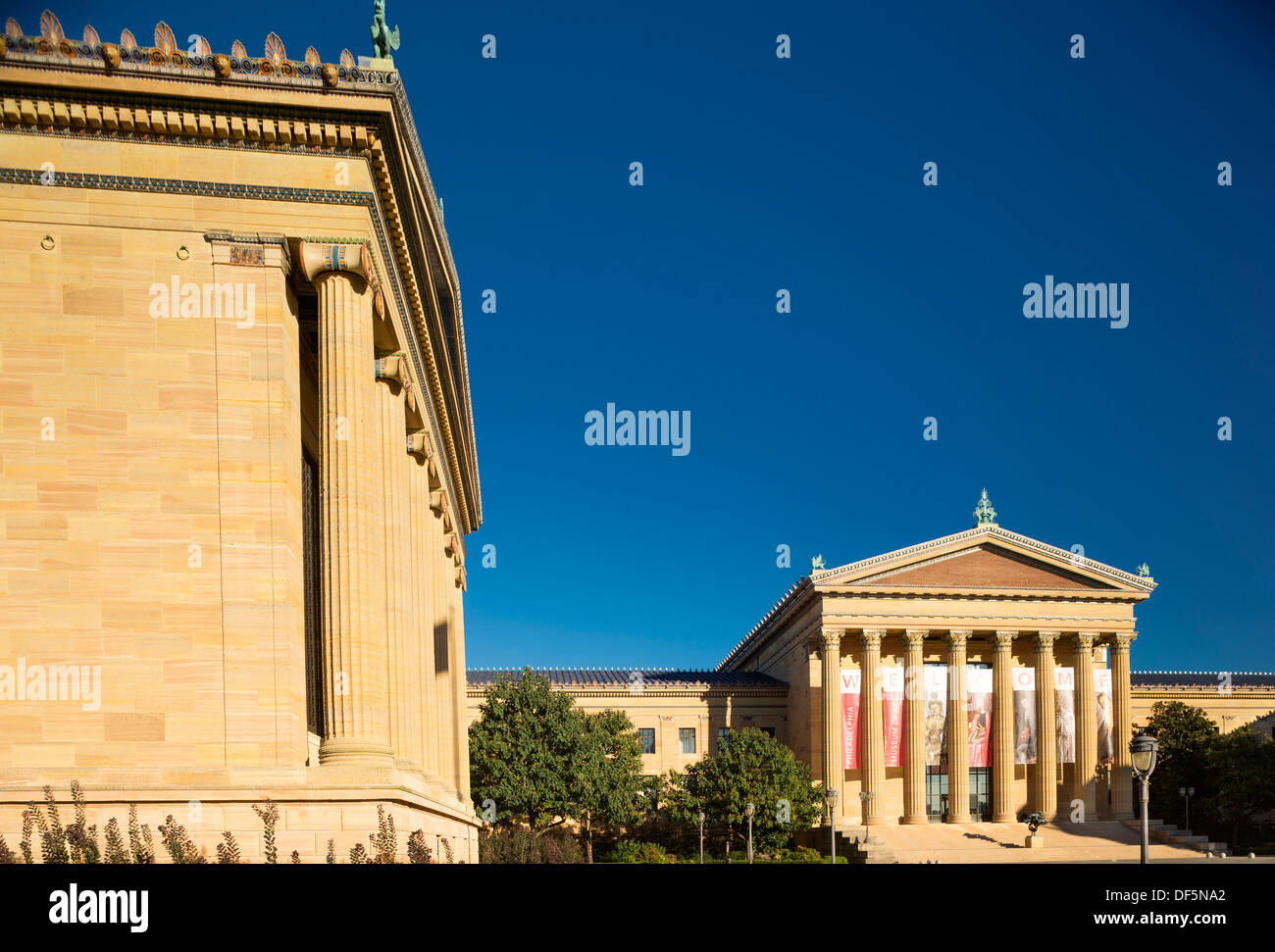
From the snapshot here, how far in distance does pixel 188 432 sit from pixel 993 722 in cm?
6109

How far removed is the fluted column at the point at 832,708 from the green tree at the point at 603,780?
38.7 ft

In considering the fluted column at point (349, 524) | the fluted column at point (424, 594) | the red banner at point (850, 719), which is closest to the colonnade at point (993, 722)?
the red banner at point (850, 719)

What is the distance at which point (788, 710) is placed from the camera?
77875 mm

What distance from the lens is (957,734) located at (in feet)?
223

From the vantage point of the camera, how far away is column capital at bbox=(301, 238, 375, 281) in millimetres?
20141

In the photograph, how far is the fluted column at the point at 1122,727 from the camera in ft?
226

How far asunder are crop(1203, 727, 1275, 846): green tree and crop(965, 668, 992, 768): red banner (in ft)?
42.7

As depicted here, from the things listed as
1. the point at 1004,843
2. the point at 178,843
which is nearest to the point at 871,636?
the point at 1004,843

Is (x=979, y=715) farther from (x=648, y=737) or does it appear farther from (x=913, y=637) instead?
(x=648, y=737)

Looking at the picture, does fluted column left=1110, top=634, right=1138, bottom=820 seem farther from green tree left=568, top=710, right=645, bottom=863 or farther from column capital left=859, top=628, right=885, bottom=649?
green tree left=568, top=710, right=645, bottom=863
